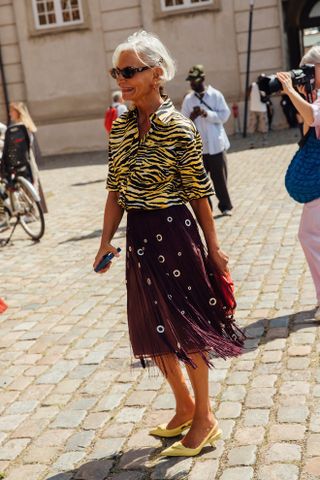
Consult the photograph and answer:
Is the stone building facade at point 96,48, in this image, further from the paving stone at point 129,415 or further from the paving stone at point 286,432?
the paving stone at point 286,432

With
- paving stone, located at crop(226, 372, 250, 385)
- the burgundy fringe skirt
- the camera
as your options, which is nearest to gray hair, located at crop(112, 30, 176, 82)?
the burgundy fringe skirt

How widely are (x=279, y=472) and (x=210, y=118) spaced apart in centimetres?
742

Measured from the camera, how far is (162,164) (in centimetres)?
409

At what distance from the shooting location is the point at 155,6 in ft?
83.7

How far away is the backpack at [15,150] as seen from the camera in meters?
11.6

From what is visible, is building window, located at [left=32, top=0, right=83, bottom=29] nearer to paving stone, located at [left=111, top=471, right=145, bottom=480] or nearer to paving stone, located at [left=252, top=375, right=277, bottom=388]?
paving stone, located at [left=252, top=375, right=277, bottom=388]

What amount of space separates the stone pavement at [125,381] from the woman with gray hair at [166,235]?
0.91 feet

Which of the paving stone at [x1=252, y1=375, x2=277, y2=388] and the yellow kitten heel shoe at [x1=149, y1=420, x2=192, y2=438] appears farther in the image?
the paving stone at [x1=252, y1=375, x2=277, y2=388]

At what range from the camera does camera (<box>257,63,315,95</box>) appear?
555 centimetres

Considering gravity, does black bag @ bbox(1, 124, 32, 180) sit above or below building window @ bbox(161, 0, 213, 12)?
below

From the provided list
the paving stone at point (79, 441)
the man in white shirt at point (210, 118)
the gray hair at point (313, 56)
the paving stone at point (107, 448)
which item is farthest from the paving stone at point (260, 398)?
Result: the man in white shirt at point (210, 118)

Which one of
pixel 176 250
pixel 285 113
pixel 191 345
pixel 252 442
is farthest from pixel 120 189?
pixel 285 113

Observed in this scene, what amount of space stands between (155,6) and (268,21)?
10.5 feet

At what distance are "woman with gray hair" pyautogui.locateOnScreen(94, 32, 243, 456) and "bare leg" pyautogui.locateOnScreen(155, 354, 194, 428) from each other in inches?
0.7
